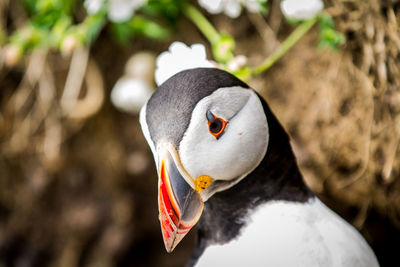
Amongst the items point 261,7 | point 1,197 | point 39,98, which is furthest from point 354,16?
point 1,197

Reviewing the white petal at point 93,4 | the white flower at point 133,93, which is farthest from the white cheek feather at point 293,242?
the white flower at point 133,93

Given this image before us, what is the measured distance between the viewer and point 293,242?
0.99 meters

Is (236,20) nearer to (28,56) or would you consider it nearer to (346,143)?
(346,143)

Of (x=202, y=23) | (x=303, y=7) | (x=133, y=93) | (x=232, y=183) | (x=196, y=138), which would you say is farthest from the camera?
(x=133, y=93)

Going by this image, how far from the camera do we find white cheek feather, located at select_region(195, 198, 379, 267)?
99 cm

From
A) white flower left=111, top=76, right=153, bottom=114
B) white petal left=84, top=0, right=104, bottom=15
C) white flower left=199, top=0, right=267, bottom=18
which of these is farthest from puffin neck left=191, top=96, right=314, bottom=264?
white flower left=111, top=76, right=153, bottom=114

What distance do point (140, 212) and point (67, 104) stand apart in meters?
0.80

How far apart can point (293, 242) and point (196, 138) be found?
1.15 feet

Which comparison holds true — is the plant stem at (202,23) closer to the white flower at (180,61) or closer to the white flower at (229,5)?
the white flower at (229,5)

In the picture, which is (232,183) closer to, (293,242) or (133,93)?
(293,242)

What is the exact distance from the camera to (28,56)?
211cm

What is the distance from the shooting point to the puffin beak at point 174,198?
34.0 inches

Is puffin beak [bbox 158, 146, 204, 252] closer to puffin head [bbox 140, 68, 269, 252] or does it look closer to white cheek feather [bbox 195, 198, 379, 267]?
puffin head [bbox 140, 68, 269, 252]

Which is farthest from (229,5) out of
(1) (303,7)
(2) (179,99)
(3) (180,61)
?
(2) (179,99)
